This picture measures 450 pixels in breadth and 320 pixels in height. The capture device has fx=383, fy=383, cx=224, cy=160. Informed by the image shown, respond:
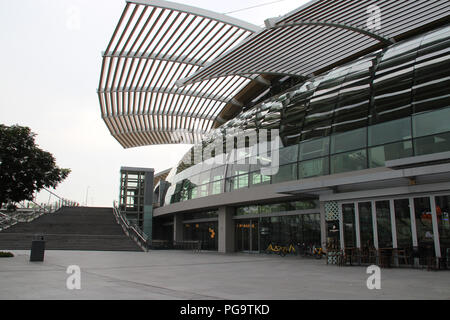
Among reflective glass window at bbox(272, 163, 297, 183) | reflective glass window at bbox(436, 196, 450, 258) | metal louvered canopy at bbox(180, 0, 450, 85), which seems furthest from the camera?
reflective glass window at bbox(272, 163, 297, 183)

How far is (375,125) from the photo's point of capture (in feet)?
59.0

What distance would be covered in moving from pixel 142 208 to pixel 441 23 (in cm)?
3243

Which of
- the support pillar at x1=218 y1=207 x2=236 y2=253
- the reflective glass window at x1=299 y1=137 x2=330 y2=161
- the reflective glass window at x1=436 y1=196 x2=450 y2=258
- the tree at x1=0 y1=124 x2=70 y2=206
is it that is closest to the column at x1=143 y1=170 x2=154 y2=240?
the support pillar at x1=218 y1=207 x2=236 y2=253

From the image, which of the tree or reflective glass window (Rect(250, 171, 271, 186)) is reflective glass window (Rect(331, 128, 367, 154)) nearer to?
reflective glass window (Rect(250, 171, 271, 186))

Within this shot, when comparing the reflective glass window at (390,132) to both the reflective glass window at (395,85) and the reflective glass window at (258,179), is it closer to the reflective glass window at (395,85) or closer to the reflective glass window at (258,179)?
the reflective glass window at (395,85)

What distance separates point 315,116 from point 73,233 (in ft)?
66.3

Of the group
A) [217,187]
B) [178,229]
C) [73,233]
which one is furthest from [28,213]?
[217,187]

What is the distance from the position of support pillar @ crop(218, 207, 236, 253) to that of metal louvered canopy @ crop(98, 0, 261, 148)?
10013 mm

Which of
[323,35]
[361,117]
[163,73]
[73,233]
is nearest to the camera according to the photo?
[361,117]

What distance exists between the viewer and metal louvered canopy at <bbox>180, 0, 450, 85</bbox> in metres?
19.8

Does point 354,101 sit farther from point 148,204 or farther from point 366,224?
point 148,204

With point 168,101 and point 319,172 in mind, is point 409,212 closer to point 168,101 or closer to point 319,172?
point 319,172

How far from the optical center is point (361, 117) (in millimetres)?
18781
